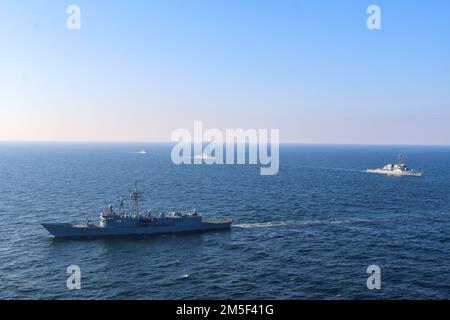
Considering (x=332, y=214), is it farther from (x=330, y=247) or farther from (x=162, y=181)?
(x=162, y=181)

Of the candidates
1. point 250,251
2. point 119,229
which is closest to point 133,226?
point 119,229

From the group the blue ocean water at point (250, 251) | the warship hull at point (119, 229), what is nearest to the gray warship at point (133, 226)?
the warship hull at point (119, 229)

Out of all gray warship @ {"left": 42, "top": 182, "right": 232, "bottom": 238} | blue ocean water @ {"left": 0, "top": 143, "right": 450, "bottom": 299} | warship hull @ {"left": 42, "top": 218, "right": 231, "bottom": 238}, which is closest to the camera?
blue ocean water @ {"left": 0, "top": 143, "right": 450, "bottom": 299}

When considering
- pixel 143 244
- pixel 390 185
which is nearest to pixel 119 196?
pixel 143 244

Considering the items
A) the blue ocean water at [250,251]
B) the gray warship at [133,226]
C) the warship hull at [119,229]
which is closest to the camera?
the blue ocean water at [250,251]

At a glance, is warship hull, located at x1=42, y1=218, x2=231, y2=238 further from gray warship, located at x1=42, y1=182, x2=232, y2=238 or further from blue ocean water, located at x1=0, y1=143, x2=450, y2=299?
blue ocean water, located at x1=0, y1=143, x2=450, y2=299

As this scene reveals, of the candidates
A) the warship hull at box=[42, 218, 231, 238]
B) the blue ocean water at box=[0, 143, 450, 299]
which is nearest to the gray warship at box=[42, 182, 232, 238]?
the warship hull at box=[42, 218, 231, 238]

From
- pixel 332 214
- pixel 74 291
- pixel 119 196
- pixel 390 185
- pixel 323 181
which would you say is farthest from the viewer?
pixel 323 181

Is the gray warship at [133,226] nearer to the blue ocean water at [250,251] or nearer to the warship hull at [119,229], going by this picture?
the warship hull at [119,229]

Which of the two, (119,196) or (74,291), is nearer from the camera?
(74,291)
